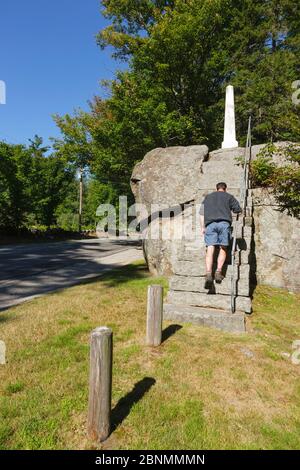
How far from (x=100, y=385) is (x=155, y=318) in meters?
2.09

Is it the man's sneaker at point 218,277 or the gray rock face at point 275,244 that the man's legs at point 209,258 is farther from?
the gray rock face at point 275,244

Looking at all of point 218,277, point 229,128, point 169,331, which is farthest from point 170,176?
point 169,331

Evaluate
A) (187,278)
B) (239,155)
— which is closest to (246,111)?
(239,155)

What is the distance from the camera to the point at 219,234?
6.43 m

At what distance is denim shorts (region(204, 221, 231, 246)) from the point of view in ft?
20.9

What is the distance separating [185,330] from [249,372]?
1.52 metres

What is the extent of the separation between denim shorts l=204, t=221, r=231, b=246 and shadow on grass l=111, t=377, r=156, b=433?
3229 millimetres

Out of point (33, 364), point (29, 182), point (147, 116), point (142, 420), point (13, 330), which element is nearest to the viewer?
point (142, 420)

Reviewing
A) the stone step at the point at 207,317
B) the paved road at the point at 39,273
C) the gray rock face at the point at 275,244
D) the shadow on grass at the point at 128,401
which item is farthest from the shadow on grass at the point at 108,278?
the shadow on grass at the point at 128,401

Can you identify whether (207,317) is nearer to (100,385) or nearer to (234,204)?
(234,204)

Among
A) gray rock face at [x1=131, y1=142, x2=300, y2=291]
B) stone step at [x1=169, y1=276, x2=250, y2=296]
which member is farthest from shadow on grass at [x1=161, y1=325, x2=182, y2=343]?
gray rock face at [x1=131, y1=142, x2=300, y2=291]

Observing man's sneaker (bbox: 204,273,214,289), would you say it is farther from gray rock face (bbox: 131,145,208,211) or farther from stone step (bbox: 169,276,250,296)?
gray rock face (bbox: 131,145,208,211)

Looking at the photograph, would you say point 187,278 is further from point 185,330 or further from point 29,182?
point 29,182

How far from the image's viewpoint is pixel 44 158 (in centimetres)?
2570
